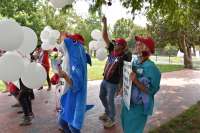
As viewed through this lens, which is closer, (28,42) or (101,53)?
(28,42)

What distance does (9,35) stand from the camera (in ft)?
15.3

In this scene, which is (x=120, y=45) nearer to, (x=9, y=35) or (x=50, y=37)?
(x=50, y=37)

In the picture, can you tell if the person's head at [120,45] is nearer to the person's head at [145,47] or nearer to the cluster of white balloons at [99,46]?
the cluster of white balloons at [99,46]

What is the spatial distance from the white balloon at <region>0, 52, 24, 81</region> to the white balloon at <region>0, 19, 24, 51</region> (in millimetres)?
150

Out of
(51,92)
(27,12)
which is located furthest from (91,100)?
(27,12)

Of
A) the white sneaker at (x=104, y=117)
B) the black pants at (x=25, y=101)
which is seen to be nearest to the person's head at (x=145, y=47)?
the white sneaker at (x=104, y=117)

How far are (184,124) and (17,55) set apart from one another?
496 cm

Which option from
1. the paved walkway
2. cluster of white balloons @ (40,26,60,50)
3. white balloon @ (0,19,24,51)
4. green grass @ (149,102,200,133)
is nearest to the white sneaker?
the paved walkway

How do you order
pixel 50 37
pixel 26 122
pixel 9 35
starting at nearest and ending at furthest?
pixel 9 35, pixel 50 37, pixel 26 122

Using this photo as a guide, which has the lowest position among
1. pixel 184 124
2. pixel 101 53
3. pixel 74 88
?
pixel 184 124

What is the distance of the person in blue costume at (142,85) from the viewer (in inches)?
199

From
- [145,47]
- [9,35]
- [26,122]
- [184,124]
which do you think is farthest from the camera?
[184,124]

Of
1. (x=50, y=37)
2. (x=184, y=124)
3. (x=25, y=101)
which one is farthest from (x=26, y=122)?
(x=184, y=124)

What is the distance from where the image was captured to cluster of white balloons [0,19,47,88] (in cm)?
466
